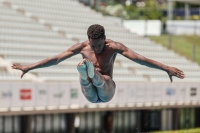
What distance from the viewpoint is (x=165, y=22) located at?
56.8 metres

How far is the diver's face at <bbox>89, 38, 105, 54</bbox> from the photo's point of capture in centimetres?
1233

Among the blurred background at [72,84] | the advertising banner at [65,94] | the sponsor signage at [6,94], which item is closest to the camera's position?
the sponsor signage at [6,94]

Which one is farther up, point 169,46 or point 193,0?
point 193,0

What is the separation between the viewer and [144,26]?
179 ft

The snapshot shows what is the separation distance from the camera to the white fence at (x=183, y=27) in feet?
184

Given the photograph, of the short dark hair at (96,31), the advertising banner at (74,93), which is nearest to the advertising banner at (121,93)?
the advertising banner at (74,93)

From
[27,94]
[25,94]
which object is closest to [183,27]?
[27,94]

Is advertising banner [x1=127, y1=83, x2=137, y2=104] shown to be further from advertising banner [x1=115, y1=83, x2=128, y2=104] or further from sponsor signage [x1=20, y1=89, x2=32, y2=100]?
sponsor signage [x1=20, y1=89, x2=32, y2=100]

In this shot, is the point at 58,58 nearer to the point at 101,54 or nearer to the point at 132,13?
the point at 101,54

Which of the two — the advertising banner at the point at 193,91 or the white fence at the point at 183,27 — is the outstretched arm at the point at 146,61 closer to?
the advertising banner at the point at 193,91

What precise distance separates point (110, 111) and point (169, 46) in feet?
52.3

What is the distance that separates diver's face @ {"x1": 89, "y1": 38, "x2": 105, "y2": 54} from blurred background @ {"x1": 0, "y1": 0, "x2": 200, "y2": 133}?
15931 mm

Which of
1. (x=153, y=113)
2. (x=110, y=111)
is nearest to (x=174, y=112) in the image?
(x=153, y=113)

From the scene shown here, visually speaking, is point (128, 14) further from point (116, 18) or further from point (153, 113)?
point (153, 113)
